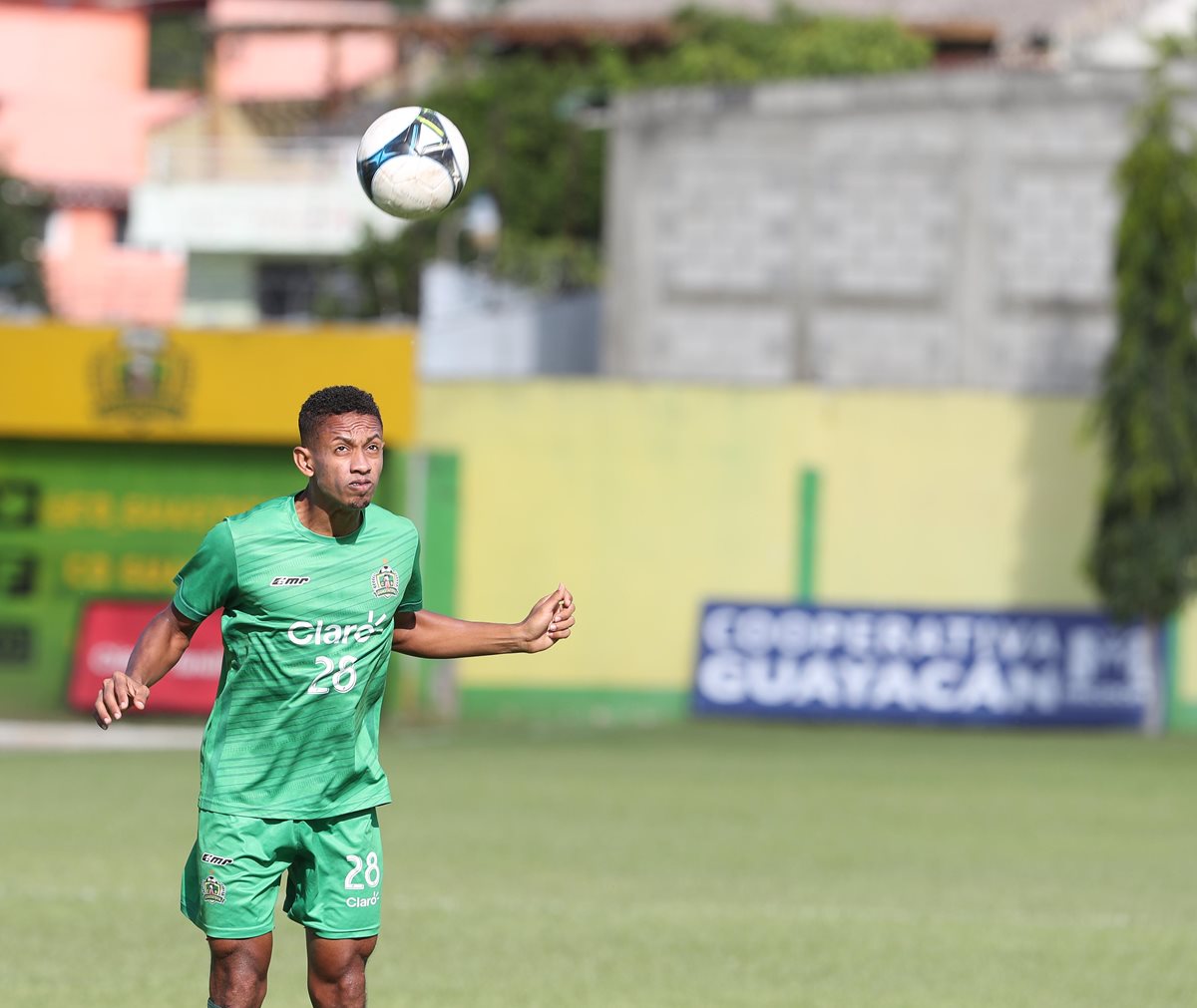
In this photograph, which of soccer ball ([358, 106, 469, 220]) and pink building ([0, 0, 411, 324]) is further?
pink building ([0, 0, 411, 324])

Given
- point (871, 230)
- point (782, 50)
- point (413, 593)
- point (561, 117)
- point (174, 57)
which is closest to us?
point (413, 593)

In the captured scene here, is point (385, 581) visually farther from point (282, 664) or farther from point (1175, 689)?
point (1175, 689)

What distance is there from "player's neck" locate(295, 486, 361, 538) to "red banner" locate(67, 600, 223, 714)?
16443 mm

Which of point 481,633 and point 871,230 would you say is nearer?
point 481,633

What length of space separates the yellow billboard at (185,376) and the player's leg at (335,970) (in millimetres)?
16370

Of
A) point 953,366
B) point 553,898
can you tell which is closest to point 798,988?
point 553,898

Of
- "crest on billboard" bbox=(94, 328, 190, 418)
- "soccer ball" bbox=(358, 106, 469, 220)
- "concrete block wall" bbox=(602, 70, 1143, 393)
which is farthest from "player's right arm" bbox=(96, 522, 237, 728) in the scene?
"concrete block wall" bbox=(602, 70, 1143, 393)

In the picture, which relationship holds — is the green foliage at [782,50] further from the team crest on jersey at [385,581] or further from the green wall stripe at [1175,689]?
the team crest on jersey at [385,581]

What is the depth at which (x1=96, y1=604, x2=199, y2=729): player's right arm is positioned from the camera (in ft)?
22.9

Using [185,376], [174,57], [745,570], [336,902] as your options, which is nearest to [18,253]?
[185,376]

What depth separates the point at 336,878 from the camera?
7.13 meters

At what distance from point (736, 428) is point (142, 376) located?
6537 millimetres

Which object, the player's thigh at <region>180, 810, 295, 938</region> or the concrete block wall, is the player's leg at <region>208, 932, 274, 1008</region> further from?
the concrete block wall

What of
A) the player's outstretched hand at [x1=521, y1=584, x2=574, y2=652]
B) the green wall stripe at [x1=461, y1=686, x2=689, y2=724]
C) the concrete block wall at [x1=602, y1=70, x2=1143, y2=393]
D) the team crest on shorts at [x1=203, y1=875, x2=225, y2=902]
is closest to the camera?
the team crest on shorts at [x1=203, y1=875, x2=225, y2=902]
